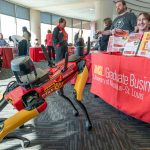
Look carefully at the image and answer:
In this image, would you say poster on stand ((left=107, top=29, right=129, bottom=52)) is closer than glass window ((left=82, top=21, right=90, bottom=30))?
Yes

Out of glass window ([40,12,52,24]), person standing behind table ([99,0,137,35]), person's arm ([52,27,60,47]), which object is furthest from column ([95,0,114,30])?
person standing behind table ([99,0,137,35])

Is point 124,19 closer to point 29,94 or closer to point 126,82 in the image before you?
point 126,82

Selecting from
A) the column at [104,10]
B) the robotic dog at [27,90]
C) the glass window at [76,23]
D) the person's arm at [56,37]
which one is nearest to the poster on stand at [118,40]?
the robotic dog at [27,90]

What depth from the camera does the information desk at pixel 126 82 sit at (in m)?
1.85

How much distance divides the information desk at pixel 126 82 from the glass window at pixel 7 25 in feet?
24.6

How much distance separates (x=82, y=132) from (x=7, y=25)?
8.79m

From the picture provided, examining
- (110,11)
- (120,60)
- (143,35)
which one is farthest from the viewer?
(110,11)

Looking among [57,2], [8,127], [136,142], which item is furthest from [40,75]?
[57,2]

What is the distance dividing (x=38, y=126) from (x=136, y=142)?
0.90 metres

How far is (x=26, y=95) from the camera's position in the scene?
4.64ft

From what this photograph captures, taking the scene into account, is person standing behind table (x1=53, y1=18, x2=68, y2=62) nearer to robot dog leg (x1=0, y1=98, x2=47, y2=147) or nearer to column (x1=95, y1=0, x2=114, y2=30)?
robot dog leg (x1=0, y1=98, x2=47, y2=147)

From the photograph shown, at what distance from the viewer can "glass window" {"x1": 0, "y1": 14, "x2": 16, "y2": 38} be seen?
30.0 feet

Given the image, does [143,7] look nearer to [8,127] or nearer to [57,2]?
[57,2]

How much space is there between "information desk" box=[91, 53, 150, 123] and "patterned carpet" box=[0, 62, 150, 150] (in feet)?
0.43
